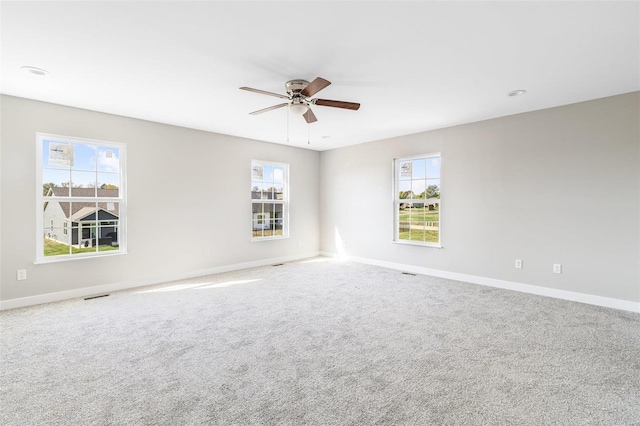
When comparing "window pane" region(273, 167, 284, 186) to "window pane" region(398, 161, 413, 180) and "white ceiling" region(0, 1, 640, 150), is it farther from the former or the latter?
"window pane" region(398, 161, 413, 180)

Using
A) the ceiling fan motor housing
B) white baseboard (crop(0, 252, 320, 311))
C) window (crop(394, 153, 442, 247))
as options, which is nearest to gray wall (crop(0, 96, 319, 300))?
white baseboard (crop(0, 252, 320, 311))

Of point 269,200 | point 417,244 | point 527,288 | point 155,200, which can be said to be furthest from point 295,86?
point 527,288

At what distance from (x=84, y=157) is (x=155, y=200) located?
1.07m

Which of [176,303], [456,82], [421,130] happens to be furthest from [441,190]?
[176,303]

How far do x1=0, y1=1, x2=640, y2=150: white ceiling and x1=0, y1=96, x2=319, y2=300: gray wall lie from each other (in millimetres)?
383

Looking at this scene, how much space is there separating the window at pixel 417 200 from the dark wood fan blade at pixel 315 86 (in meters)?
3.20

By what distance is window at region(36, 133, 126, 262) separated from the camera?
3.88 metres

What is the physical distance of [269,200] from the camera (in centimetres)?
634

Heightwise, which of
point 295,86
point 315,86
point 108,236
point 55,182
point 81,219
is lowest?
point 108,236

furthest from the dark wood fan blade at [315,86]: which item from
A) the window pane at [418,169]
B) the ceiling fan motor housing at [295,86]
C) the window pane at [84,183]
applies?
the window pane at [84,183]

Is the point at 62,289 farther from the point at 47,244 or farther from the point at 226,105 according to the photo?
the point at 226,105

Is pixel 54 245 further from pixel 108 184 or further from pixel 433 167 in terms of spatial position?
pixel 433 167

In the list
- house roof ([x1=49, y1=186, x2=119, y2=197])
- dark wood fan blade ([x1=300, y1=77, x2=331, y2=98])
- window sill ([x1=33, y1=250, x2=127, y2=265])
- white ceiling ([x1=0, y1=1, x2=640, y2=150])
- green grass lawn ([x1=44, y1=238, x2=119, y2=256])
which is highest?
white ceiling ([x1=0, y1=1, x2=640, y2=150])

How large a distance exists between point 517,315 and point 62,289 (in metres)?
5.76
